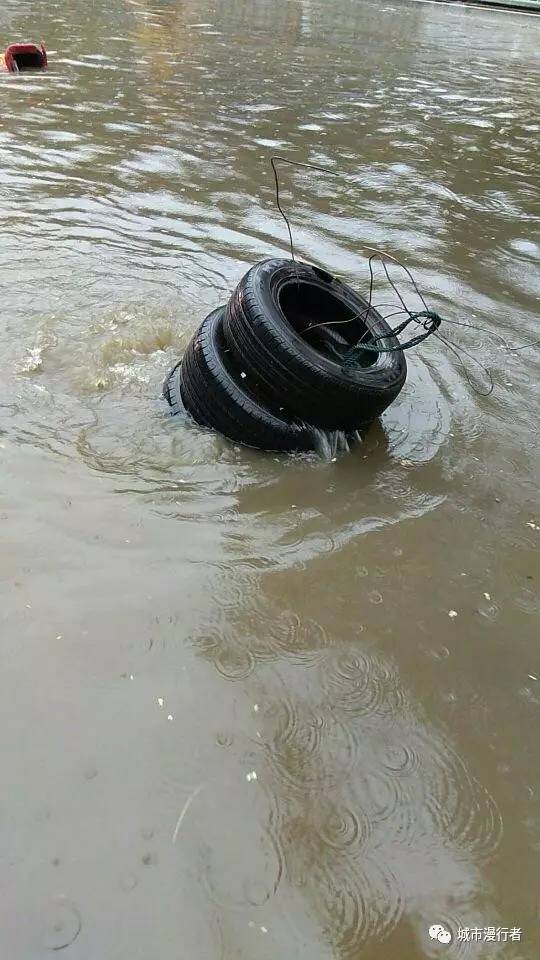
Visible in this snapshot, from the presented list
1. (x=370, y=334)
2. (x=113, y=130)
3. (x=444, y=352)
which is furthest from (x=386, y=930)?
(x=113, y=130)

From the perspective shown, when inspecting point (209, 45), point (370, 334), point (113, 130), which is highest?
point (209, 45)

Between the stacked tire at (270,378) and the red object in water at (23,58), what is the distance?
40.0 feet

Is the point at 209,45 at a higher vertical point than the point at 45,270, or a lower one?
higher

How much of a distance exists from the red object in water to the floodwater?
7570mm

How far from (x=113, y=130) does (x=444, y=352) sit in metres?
7.88

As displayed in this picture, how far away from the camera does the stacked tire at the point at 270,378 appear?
429 centimetres

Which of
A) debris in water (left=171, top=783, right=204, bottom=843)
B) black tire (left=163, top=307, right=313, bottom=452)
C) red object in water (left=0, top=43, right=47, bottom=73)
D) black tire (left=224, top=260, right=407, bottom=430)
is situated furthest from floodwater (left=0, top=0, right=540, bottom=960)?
red object in water (left=0, top=43, right=47, bottom=73)

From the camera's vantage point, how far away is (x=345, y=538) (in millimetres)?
3924

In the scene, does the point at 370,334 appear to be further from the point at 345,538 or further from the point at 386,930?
the point at 386,930

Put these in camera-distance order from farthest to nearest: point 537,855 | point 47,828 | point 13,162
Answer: point 13,162 → point 537,855 → point 47,828

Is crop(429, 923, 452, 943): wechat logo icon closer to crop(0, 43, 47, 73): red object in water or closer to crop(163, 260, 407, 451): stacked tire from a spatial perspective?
crop(163, 260, 407, 451): stacked tire

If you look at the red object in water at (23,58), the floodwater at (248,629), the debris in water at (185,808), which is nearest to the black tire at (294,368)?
the floodwater at (248,629)

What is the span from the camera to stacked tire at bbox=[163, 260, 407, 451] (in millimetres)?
4285

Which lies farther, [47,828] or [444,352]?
[444,352]
